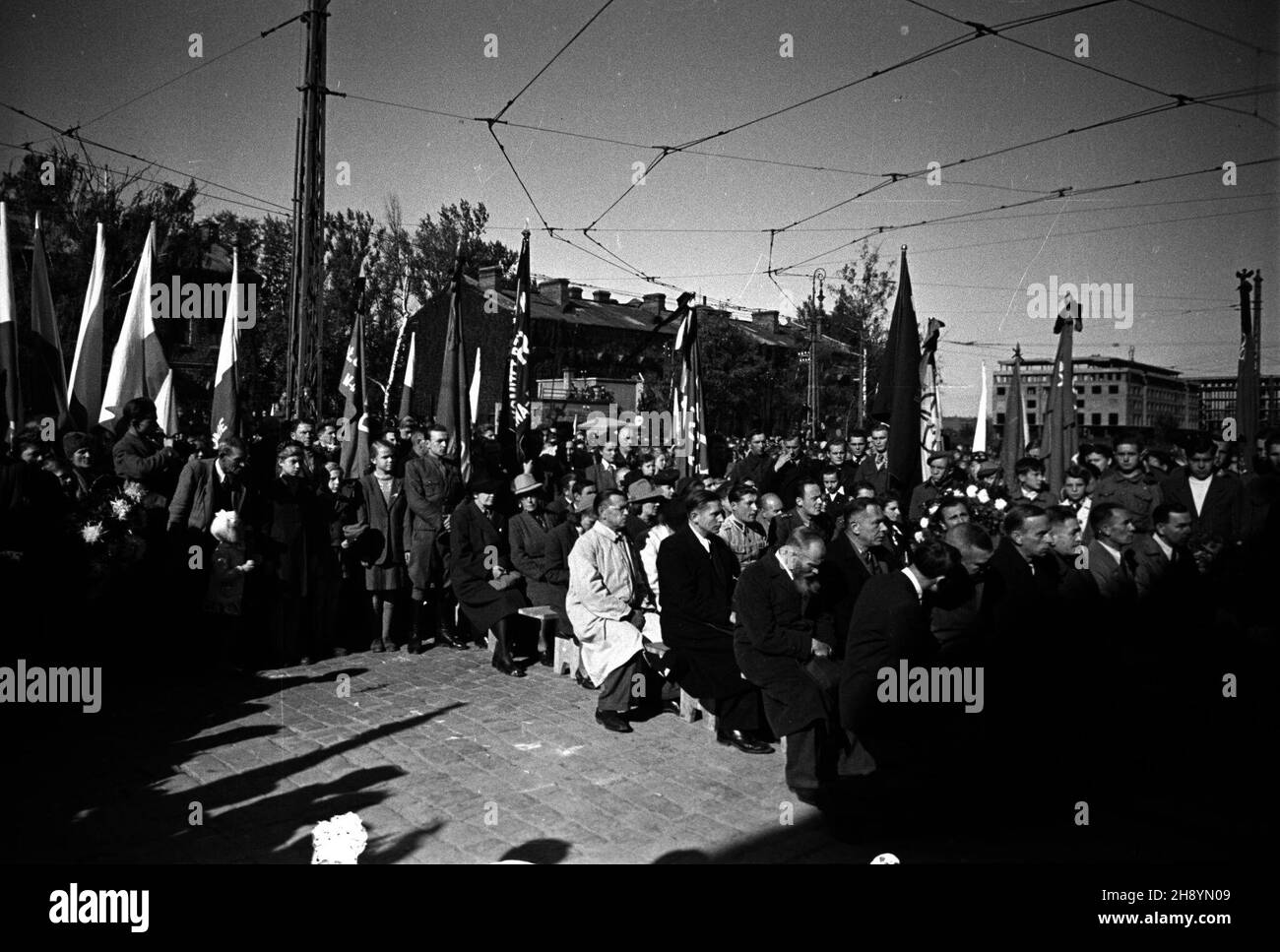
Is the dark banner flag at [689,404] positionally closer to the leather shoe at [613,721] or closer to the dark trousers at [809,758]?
the leather shoe at [613,721]

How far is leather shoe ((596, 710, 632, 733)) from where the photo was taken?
21.8 ft

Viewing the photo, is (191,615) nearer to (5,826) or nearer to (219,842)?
(5,826)

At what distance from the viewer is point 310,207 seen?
38.1ft

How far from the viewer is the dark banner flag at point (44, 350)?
837 cm

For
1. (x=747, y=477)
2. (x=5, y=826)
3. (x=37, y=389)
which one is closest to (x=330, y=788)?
(x=5, y=826)

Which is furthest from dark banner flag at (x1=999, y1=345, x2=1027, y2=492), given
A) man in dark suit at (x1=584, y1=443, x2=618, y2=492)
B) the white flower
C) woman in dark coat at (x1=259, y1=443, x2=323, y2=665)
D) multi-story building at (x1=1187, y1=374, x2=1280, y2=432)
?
the white flower

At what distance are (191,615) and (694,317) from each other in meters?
7.29

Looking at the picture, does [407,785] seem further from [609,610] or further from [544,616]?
[544,616]

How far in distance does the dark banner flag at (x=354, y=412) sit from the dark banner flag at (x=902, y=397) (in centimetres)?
652

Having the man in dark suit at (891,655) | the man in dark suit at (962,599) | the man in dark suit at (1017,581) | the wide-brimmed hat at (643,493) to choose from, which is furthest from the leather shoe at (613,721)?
the man in dark suit at (1017,581)

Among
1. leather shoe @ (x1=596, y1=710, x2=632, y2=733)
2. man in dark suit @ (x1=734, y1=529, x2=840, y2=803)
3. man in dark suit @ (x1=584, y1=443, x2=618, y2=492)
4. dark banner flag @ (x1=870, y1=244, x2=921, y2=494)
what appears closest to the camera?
man in dark suit @ (x1=734, y1=529, x2=840, y2=803)

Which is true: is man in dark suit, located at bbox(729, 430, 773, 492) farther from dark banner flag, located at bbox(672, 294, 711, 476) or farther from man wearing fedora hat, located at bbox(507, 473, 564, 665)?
man wearing fedora hat, located at bbox(507, 473, 564, 665)

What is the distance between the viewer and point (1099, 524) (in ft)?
20.0

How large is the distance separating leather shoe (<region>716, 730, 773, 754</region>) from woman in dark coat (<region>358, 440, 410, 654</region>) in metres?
3.97
